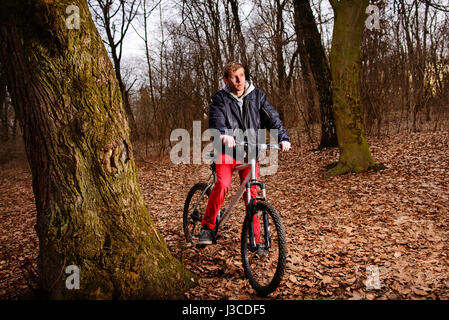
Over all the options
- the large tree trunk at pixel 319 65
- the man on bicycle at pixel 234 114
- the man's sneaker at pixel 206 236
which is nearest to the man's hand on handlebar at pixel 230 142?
the man on bicycle at pixel 234 114

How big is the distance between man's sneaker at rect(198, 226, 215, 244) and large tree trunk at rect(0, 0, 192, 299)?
90 cm

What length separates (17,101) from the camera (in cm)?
240

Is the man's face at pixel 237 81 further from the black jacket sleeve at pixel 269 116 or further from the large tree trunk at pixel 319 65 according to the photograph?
the large tree trunk at pixel 319 65

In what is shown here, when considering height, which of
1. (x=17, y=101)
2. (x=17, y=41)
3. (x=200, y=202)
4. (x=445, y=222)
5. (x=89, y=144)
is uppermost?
(x=17, y=41)

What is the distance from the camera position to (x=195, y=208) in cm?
425

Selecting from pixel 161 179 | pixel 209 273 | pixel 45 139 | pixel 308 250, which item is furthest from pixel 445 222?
pixel 161 179

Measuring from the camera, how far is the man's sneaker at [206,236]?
3.48m

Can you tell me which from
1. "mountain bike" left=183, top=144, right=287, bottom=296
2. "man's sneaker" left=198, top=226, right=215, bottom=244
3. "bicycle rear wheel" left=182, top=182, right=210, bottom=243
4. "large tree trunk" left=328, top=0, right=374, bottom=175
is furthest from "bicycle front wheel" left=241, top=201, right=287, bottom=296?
"large tree trunk" left=328, top=0, right=374, bottom=175

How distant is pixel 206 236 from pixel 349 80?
195 inches

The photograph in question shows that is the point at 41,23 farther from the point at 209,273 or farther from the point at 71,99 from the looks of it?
the point at 209,273

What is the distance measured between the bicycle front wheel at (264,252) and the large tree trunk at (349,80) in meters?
4.36

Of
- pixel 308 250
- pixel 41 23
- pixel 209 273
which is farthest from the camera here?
pixel 308 250
